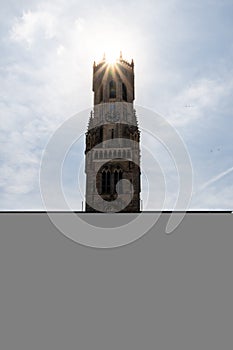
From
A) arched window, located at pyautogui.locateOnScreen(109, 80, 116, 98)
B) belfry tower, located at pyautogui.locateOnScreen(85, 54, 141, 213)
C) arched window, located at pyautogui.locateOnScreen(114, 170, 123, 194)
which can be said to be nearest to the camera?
belfry tower, located at pyautogui.locateOnScreen(85, 54, 141, 213)

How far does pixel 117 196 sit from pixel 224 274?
31.9 meters

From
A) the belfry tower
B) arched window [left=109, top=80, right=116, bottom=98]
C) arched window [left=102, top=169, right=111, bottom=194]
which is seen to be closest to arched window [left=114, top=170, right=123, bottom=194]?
the belfry tower

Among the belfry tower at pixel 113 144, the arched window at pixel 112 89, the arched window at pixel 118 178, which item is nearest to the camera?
the belfry tower at pixel 113 144

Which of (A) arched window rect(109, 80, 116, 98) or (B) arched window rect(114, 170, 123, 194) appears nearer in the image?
(B) arched window rect(114, 170, 123, 194)

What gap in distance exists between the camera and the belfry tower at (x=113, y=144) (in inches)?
1801

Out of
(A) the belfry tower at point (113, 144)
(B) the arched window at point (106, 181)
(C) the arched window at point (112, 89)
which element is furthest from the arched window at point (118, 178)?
(C) the arched window at point (112, 89)

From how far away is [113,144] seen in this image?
158ft

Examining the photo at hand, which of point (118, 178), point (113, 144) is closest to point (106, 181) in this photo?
point (118, 178)

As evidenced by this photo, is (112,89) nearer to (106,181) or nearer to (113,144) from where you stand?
(113,144)

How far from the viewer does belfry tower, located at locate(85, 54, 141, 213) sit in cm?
4575

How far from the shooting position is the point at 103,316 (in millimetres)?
13727

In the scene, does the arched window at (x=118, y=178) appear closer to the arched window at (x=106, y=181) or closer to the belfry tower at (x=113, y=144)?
the belfry tower at (x=113, y=144)

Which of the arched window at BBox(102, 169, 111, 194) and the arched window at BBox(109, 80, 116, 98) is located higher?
the arched window at BBox(109, 80, 116, 98)

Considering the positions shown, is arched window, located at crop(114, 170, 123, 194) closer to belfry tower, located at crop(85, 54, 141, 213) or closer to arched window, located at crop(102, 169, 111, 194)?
belfry tower, located at crop(85, 54, 141, 213)
